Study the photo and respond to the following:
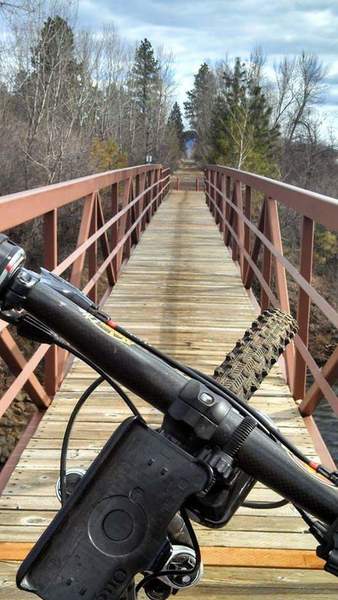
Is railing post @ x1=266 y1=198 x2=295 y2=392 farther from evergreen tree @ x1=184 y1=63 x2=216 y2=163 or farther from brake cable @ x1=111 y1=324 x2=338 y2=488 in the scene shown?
evergreen tree @ x1=184 y1=63 x2=216 y2=163

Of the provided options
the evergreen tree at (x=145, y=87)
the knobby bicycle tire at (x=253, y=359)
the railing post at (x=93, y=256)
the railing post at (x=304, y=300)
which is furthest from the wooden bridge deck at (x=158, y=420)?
the evergreen tree at (x=145, y=87)

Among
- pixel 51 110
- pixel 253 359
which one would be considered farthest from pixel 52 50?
pixel 253 359

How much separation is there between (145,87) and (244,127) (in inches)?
537

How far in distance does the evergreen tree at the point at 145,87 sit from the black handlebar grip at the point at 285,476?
49686mm

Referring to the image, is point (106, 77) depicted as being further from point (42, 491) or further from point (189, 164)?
point (42, 491)

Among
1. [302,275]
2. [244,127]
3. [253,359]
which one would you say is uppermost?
[244,127]

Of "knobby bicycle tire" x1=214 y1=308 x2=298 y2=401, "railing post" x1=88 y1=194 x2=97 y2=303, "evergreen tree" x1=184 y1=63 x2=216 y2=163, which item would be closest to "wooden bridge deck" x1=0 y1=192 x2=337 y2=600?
"railing post" x1=88 y1=194 x2=97 y2=303

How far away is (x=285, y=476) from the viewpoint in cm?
86

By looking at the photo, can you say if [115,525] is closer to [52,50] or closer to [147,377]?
[147,377]

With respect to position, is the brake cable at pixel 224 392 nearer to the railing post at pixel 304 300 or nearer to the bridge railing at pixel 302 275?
the bridge railing at pixel 302 275

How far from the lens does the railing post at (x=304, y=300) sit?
324 centimetres

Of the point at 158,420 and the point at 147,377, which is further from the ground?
the point at 147,377

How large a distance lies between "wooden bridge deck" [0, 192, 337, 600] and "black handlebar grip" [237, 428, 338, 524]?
4.14 ft

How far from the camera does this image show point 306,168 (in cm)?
4966
